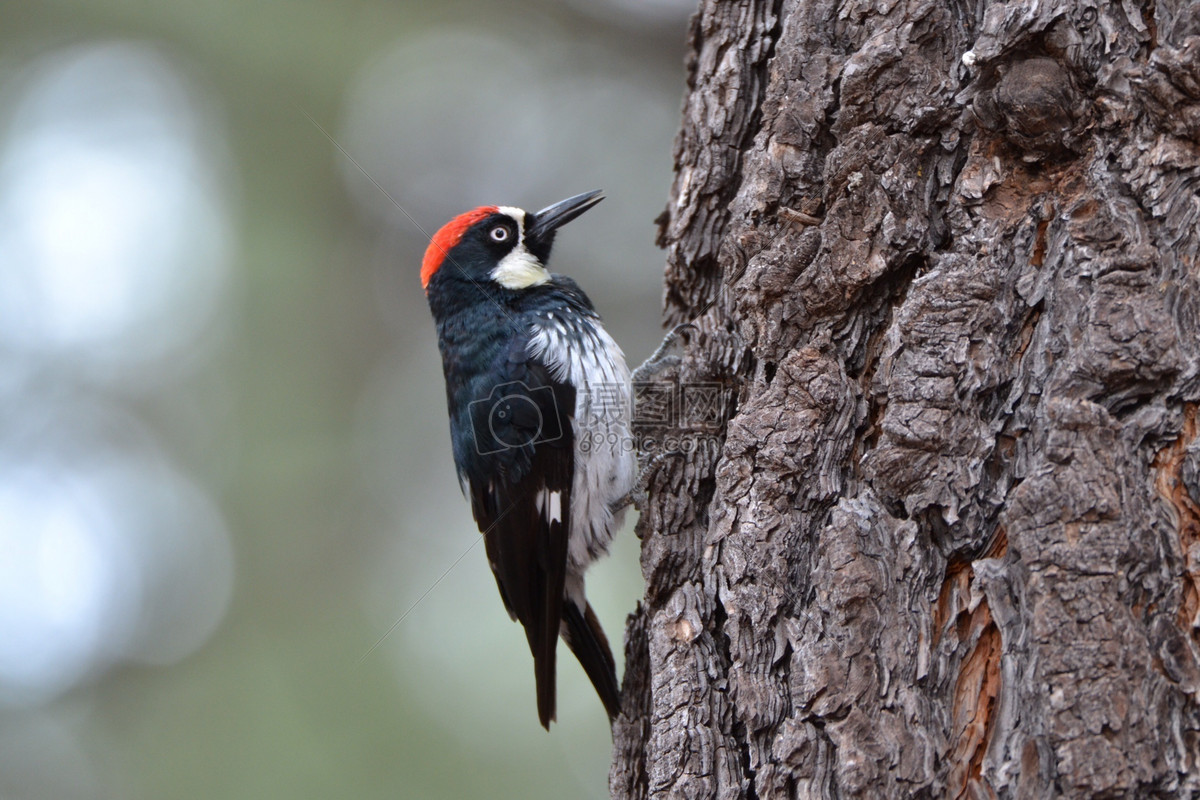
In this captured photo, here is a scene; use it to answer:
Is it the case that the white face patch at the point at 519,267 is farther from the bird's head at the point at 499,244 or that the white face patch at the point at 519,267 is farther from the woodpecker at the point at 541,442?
the woodpecker at the point at 541,442

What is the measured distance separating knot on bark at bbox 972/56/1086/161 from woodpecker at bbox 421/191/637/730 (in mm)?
1575

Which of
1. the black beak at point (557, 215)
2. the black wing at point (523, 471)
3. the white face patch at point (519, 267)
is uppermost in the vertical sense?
the black beak at point (557, 215)

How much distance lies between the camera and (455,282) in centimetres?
320

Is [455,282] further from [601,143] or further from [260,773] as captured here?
[260,773]

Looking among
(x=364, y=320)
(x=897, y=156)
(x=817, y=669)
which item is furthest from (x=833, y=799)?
(x=364, y=320)

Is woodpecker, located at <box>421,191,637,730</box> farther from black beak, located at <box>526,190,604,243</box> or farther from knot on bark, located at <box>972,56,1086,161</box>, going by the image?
knot on bark, located at <box>972,56,1086,161</box>

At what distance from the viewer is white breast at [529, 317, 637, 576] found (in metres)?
2.87

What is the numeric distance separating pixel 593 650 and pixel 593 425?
0.76 meters

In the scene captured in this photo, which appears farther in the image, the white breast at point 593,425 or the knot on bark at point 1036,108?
the white breast at point 593,425

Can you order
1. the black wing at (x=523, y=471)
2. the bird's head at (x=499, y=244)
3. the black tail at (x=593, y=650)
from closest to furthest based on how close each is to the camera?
the black tail at (x=593, y=650) → the black wing at (x=523, y=471) → the bird's head at (x=499, y=244)

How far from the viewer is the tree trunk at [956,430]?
3.98 feet

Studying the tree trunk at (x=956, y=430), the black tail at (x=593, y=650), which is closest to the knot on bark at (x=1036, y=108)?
the tree trunk at (x=956, y=430)

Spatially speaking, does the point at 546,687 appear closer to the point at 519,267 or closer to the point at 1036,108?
the point at 519,267

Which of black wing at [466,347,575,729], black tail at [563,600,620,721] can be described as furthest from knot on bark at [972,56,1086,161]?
black tail at [563,600,620,721]
